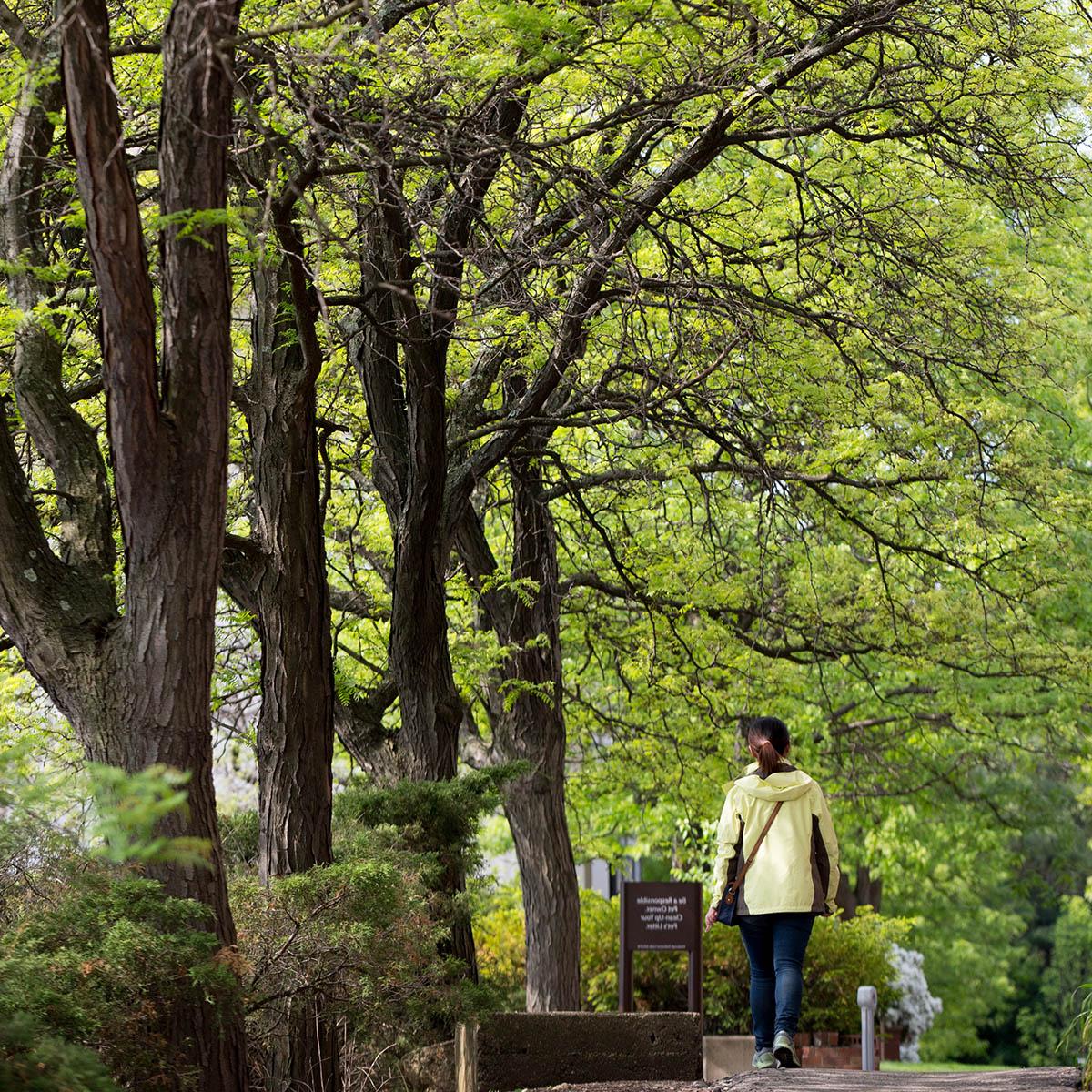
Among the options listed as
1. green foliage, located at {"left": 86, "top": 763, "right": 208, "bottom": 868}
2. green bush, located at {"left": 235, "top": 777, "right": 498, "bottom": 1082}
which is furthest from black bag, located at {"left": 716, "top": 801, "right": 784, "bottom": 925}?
green foliage, located at {"left": 86, "top": 763, "right": 208, "bottom": 868}

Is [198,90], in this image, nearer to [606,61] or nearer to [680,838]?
[606,61]

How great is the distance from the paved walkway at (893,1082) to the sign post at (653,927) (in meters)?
5.27

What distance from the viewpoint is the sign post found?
14812mm

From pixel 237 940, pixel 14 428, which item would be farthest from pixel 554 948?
pixel 237 940

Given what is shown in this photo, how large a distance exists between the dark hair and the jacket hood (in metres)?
0.06

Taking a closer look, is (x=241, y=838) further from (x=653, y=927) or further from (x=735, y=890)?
(x=653, y=927)

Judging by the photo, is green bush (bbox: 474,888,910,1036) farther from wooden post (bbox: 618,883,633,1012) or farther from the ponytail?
the ponytail

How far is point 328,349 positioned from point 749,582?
6725 mm

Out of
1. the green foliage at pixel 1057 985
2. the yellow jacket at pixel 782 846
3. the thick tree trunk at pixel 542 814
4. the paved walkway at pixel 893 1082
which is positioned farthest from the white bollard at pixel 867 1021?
the green foliage at pixel 1057 985

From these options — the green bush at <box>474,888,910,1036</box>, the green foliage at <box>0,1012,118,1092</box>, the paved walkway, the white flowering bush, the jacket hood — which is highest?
the jacket hood

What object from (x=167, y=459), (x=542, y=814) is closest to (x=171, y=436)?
(x=167, y=459)

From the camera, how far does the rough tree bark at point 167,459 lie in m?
5.80

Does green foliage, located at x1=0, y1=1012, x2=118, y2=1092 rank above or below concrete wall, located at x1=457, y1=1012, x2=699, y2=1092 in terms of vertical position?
above

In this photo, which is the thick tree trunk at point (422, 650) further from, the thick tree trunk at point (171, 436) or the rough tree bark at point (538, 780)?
the thick tree trunk at point (171, 436)
